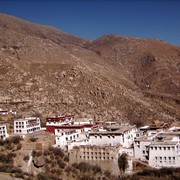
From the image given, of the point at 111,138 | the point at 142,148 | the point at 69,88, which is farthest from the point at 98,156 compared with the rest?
the point at 69,88

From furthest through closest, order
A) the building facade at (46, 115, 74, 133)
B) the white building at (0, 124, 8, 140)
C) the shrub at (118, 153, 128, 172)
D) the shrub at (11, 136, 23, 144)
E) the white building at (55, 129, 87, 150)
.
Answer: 1. the building facade at (46, 115, 74, 133)
2. the white building at (0, 124, 8, 140)
3. the shrub at (11, 136, 23, 144)
4. the white building at (55, 129, 87, 150)
5. the shrub at (118, 153, 128, 172)

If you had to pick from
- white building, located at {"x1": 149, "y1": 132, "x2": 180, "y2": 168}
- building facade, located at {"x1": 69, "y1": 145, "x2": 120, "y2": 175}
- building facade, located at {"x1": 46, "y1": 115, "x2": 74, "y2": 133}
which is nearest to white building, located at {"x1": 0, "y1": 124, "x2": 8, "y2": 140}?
building facade, located at {"x1": 46, "y1": 115, "x2": 74, "y2": 133}

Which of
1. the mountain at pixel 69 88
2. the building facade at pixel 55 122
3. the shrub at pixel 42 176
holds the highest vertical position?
the mountain at pixel 69 88

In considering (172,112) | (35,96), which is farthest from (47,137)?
(172,112)

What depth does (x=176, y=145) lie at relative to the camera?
34.0 meters

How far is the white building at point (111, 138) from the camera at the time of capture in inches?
1502

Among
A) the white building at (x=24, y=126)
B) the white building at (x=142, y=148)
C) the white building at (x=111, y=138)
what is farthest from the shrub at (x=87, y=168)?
the white building at (x=24, y=126)

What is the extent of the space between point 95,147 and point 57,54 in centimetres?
4793

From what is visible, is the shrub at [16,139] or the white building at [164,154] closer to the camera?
the white building at [164,154]

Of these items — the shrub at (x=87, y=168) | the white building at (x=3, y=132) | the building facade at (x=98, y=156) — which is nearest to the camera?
the building facade at (x=98, y=156)

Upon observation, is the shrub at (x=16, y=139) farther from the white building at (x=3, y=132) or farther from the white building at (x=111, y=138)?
the white building at (x=111, y=138)

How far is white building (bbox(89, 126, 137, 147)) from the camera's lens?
38156 millimetres

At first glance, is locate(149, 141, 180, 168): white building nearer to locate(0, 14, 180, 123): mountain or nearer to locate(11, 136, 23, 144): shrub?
locate(11, 136, 23, 144): shrub

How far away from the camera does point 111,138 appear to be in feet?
126
